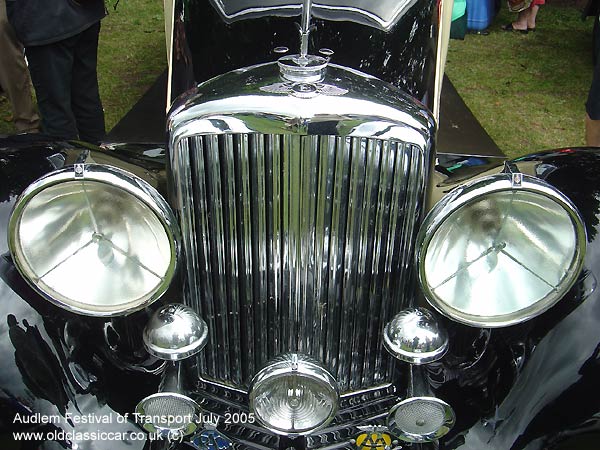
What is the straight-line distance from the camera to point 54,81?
351 cm

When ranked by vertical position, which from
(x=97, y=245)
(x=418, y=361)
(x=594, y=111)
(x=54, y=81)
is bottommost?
(x=418, y=361)

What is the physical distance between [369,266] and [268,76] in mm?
580

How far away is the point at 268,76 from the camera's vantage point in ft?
5.60

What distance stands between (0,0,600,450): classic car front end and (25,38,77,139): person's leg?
186 centimetres

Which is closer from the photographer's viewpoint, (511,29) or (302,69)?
(302,69)

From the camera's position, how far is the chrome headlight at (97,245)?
160 cm

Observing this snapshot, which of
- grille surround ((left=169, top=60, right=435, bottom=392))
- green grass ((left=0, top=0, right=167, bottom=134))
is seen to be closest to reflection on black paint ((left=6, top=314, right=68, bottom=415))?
grille surround ((left=169, top=60, right=435, bottom=392))

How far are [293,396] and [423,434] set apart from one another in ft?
1.14

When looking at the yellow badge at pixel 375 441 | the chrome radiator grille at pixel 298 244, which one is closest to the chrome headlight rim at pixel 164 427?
the chrome radiator grille at pixel 298 244

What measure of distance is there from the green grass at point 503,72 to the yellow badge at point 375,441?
10.9 ft

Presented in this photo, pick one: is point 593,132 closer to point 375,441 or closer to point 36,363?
point 375,441

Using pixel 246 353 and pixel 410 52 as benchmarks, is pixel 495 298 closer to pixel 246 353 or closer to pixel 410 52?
pixel 246 353

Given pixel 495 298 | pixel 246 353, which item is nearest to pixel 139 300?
pixel 246 353

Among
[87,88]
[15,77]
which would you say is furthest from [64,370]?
[15,77]
